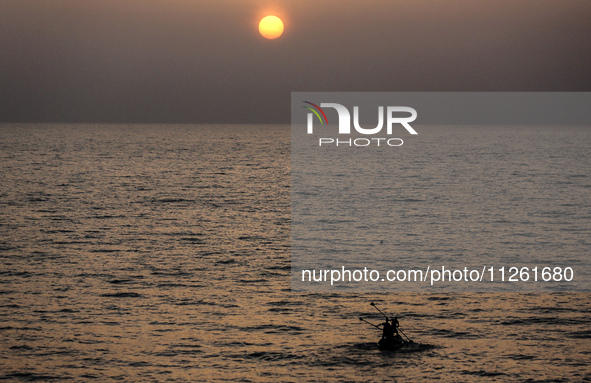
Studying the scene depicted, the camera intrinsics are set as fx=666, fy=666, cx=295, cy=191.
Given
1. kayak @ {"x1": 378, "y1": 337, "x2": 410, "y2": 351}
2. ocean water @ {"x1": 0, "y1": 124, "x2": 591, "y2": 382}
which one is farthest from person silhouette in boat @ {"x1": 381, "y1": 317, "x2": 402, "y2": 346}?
ocean water @ {"x1": 0, "y1": 124, "x2": 591, "y2": 382}

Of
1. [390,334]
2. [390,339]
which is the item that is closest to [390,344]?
[390,339]

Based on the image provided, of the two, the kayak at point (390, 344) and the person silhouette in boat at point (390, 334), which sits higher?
the person silhouette in boat at point (390, 334)

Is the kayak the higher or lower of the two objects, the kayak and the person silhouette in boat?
the lower

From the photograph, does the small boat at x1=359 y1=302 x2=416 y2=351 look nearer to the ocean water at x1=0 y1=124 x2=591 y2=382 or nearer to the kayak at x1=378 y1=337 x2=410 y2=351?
the kayak at x1=378 y1=337 x2=410 y2=351

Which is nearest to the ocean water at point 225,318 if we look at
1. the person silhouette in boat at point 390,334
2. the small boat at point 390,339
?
the small boat at point 390,339

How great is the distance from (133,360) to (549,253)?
141 ft

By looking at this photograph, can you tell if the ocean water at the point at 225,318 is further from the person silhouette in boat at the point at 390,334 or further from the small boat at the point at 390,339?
the person silhouette in boat at the point at 390,334

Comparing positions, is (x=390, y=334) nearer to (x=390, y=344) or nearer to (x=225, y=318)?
(x=390, y=344)

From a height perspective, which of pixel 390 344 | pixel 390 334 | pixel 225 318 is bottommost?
pixel 390 344

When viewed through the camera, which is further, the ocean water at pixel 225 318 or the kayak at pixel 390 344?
the kayak at pixel 390 344

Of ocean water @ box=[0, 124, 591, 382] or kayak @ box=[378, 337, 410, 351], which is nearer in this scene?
ocean water @ box=[0, 124, 591, 382]

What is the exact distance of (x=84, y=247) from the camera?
217 feet

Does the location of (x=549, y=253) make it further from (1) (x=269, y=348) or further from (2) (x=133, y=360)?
(2) (x=133, y=360)

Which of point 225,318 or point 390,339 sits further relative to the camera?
point 225,318
